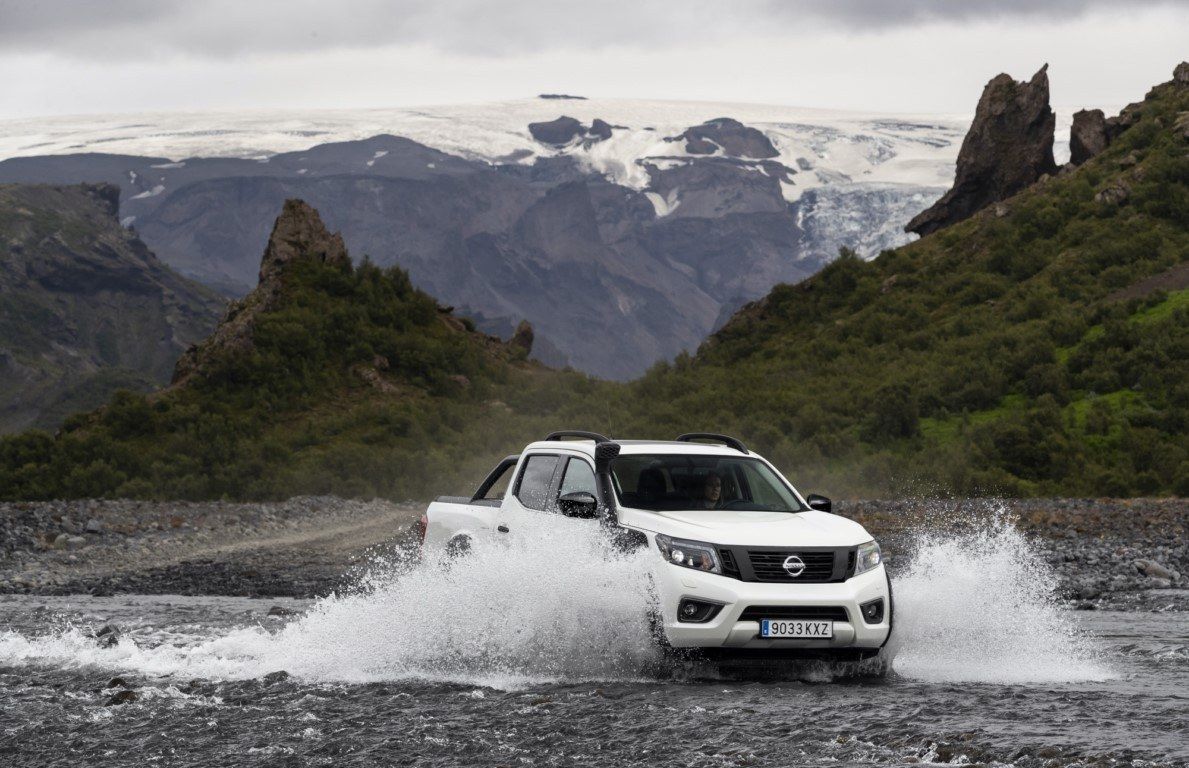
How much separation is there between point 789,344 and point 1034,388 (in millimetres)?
21152

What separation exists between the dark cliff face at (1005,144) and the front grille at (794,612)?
218ft

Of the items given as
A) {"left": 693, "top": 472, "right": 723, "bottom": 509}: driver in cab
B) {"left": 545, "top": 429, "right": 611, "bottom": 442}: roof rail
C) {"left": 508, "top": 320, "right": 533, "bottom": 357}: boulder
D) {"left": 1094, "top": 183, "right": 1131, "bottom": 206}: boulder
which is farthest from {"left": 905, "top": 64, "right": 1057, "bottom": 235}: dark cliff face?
{"left": 693, "top": 472, "right": 723, "bottom": 509}: driver in cab

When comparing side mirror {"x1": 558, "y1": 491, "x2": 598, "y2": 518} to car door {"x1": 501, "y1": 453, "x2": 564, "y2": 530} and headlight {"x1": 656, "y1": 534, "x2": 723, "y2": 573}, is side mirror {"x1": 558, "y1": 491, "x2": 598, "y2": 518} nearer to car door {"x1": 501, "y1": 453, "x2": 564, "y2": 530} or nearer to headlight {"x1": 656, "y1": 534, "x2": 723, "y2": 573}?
car door {"x1": 501, "y1": 453, "x2": 564, "y2": 530}

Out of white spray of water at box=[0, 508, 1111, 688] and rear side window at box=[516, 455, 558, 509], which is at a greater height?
rear side window at box=[516, 455, 558, 509]

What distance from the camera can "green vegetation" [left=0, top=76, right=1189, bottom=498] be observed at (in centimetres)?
4106

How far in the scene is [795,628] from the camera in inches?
394

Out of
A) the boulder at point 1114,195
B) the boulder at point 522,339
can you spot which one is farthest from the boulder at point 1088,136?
the boulder at point 522,339

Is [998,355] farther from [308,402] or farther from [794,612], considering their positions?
[794,612]

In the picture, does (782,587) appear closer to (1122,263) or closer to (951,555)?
(951,555)

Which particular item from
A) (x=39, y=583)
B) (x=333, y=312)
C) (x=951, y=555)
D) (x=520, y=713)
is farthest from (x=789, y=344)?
(x=520, y=713)

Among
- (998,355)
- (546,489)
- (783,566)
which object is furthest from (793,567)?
(998,355)

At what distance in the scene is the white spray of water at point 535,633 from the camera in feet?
34.9

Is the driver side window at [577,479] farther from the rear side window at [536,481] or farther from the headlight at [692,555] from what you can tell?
the headlight at [692,555]

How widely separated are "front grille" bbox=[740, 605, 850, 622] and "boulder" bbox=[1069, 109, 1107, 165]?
65.6 meters
